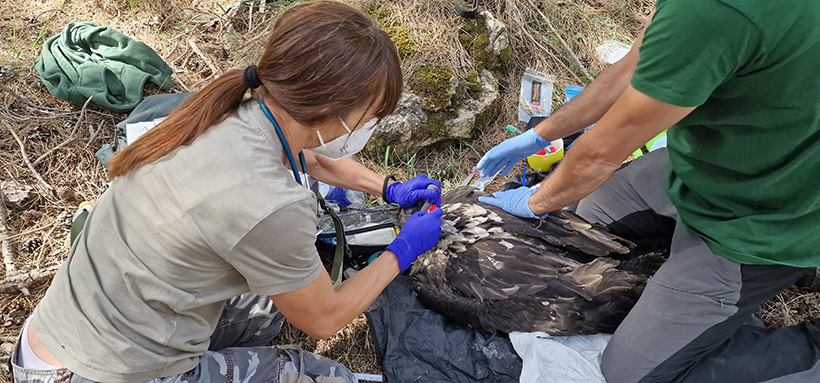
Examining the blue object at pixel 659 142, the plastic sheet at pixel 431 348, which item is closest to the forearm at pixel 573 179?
Result: the plastic sheet at pixel 431 348

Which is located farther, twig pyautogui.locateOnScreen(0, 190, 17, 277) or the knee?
twig pyautogui.locateOnScreen(0, 190, 17, 277)

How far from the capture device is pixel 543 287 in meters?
2.24

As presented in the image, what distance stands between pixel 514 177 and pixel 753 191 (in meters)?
1.56

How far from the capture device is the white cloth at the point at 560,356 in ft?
7.26

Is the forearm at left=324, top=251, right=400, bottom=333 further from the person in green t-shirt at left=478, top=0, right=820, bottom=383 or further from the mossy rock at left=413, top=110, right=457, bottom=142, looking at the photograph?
the mossy rock at left=413, top=110, right=457, bottom=142

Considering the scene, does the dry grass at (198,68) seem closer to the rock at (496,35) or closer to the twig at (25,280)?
the twig at (25,280)

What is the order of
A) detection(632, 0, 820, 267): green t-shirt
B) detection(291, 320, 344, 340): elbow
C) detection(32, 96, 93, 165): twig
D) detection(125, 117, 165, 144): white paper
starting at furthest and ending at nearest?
detection(32, 96, 93, 165): twig, detection(125, 117, 165, 144): white paper, detection(291, 320, 344, 340): elbow, detection(632, 0, 820, 267): green t-shirt

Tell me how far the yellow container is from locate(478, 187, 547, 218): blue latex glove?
0.80 metres

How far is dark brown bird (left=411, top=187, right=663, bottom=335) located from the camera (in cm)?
225

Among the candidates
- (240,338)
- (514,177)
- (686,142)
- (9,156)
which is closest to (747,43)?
(686,142)

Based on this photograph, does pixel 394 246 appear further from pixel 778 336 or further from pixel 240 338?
pixel 778 336

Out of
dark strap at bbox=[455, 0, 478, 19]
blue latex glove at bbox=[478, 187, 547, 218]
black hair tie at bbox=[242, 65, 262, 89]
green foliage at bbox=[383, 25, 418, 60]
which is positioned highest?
black hair tie at bbox=[242, 65, 262, 89]

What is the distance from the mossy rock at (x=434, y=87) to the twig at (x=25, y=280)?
7.52 ft

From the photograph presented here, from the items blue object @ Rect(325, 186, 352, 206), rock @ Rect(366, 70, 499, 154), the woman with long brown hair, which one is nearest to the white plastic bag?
rock @ Rect(366, 70, 499, 154)
